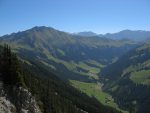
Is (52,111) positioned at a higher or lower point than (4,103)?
lower

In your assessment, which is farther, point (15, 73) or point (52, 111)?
point (52, 111)

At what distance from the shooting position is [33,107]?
90625mm

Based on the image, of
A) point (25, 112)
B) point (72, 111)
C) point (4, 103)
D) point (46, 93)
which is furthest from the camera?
point (72, 111)

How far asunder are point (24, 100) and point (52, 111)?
87.7 ft

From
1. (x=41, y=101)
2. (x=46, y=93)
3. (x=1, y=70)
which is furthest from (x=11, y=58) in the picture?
(x=46, y=93)

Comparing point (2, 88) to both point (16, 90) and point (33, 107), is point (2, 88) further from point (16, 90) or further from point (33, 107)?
point (33, 107)

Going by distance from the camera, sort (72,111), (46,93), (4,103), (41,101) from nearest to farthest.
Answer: (4,103), (41,101), (46,93), (72,111)

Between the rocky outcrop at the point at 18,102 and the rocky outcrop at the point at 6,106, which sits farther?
the rocky outcrop at the point at 18,102

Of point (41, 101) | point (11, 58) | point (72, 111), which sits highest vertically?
point (11, 58)

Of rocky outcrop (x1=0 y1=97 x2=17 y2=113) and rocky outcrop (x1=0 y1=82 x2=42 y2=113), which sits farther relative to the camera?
rocky outcrop (x1=0 y1=82 x2=42 y2=113)

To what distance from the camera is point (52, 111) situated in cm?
11212

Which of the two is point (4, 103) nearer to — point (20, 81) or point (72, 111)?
point (20, 81)

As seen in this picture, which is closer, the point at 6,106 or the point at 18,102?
the point at 6,106

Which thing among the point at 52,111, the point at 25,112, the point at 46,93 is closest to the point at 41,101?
the point at 52,111
